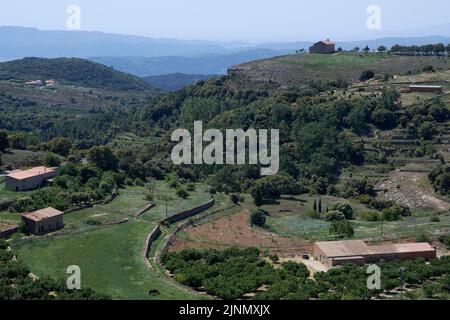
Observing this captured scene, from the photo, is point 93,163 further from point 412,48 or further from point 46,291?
point 412,48

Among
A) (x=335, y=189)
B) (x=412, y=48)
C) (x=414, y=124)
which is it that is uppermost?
(x=412, y=48)

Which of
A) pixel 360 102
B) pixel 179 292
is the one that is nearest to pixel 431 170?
pixel 360 102

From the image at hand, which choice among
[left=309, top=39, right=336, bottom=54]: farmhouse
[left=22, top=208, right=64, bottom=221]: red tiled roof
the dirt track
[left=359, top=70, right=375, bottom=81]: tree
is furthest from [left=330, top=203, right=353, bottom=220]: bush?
[left=309, top=39, right=336, bottom=54]: farmhouse

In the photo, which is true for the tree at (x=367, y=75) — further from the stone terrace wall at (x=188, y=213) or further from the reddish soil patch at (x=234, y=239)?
the reddish soil patch at (x=234, y=239)

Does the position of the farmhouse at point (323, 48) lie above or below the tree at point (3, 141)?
above

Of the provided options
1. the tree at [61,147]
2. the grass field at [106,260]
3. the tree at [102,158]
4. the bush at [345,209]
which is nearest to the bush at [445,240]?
the bush at [345,209]

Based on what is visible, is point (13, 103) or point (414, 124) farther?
point (13, 103)

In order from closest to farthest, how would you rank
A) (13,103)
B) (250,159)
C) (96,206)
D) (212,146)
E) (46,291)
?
(46,291) < (96,206) < (250,159) < (212,146) < (13,103)
